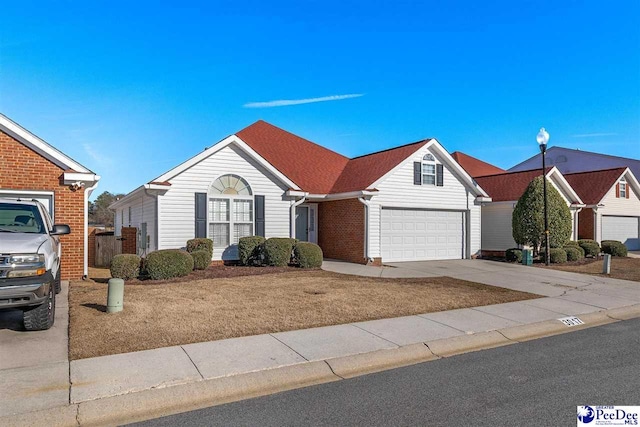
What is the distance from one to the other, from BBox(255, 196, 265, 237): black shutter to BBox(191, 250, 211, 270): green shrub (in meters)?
2.62

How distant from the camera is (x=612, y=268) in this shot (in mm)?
17641

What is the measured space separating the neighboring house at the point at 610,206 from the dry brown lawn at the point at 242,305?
56.3ft

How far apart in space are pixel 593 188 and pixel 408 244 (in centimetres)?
1493

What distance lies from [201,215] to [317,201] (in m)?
6.14

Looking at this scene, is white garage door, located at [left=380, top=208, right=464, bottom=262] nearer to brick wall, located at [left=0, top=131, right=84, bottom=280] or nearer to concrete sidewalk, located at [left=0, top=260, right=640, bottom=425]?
concrete sidewalk, located at [left=0, top=260, right=640, bottom=425]

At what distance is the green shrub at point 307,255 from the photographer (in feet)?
49.6

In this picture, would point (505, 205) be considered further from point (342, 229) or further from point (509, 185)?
point (342, 229)

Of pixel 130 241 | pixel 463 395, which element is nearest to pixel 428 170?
pixel 130 241

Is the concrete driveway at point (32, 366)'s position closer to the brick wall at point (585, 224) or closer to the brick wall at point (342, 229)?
the brick wall at point (342, 229)

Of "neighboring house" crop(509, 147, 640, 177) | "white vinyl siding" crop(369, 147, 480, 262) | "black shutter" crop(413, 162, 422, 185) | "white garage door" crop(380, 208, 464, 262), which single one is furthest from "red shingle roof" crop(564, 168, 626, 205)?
"neighboring house" crop(509, 147, 640, 177)

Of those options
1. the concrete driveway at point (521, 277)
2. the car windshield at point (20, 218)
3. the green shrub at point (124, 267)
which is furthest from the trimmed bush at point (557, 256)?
the car windshield at point (20, 218)

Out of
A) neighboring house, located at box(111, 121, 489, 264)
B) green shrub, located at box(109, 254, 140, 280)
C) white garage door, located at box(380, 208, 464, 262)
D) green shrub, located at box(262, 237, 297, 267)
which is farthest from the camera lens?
white garage door, located at box(380, 208, 464, 262)

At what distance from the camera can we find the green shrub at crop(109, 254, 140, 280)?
11.9 metres

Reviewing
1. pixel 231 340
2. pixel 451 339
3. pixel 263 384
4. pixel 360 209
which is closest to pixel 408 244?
pixel 360 209
